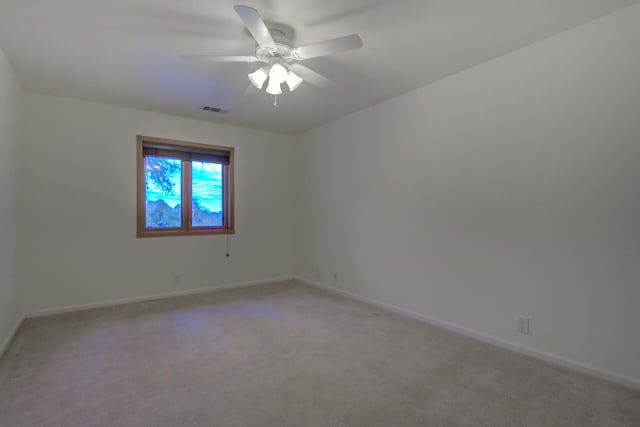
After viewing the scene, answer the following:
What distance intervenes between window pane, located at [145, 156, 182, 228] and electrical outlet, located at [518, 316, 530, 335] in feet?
13.6

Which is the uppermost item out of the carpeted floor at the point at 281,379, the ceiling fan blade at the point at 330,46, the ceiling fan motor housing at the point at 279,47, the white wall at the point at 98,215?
the ceiling fan motor housing at the point at 279,47

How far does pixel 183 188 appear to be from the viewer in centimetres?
452

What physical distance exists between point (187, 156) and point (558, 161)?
4.21 m

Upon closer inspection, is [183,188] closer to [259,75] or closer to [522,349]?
[259,75]

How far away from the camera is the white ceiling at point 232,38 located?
207cm

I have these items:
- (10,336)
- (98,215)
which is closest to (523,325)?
(10,336)

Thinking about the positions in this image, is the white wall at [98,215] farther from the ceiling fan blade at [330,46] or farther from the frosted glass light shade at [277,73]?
the ceiling fan blade at [330,46]

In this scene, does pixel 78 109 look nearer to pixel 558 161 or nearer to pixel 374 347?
pixel 374 347

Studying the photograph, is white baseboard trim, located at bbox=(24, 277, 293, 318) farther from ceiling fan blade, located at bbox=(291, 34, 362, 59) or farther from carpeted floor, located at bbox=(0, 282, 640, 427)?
ceiling fan blade, located at bbox=(291, 34, 362, 59)

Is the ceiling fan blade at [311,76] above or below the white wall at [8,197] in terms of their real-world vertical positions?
above

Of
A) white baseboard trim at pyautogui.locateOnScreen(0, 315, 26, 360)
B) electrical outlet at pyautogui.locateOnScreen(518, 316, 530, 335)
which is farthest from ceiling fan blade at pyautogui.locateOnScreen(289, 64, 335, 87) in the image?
white baseboard trim at pyautogui.locateOnScreen(0, 315, 26, 360)

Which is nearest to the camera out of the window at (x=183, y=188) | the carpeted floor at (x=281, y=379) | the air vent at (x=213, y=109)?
the carpeted floor at (x=281, y=379)

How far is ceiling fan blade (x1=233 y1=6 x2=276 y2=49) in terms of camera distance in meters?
1.71

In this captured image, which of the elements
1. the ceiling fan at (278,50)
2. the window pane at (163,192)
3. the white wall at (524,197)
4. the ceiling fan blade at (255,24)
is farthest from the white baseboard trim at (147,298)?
the ceiling fan blade at (255,24)
